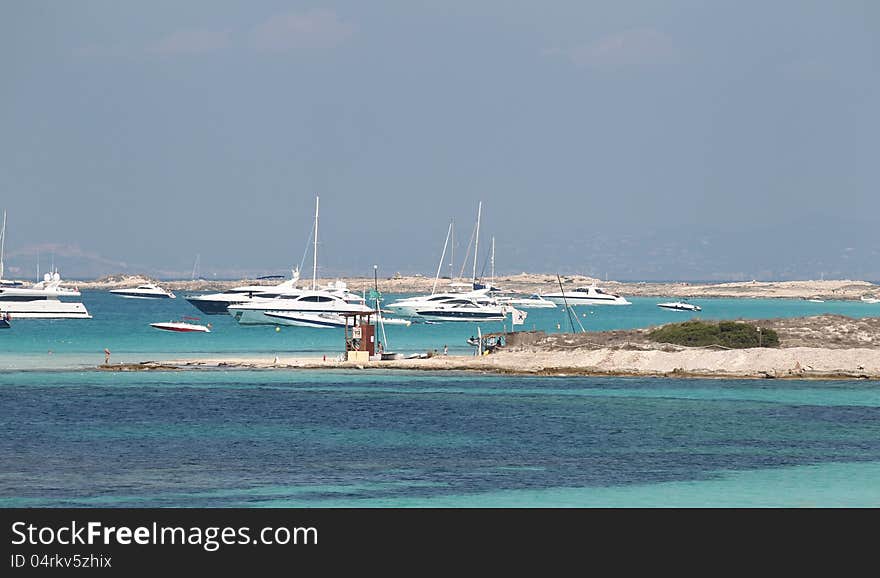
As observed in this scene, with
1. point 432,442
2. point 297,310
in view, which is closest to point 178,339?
point 297,310

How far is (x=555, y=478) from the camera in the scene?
32.8m

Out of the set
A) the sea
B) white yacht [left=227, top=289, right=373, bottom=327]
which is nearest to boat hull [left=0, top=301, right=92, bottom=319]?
white yacht [left=227, top=289, right=373, bottom=327]

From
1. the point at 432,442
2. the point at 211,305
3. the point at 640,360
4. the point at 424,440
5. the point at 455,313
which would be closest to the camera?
the point at 432,442

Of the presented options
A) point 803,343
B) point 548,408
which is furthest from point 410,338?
point 548,408

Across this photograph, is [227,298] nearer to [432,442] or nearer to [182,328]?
[182,328]

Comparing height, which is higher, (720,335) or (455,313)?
(455,313)

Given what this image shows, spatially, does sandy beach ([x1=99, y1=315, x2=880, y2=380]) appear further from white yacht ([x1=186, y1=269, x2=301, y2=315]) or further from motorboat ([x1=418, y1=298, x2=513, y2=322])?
white yacht ([x1=186, y1=269, x2=301, y2=315])

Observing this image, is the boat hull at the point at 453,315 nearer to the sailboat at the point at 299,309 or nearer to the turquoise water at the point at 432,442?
the sailboat at the point at 299,309

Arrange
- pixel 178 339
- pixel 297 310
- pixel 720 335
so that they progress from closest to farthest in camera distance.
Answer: pixel 720 335 < pixel 178 339 < pixel 297 310

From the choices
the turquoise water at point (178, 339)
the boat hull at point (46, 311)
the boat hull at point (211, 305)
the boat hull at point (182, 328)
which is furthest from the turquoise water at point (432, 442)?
the boat hull at point (211, 305)

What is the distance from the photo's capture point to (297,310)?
4540 inches

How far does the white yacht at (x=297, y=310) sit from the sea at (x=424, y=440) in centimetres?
4476

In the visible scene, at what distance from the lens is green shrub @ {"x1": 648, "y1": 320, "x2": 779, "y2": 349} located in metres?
71.9

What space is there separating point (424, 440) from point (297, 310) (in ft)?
250
